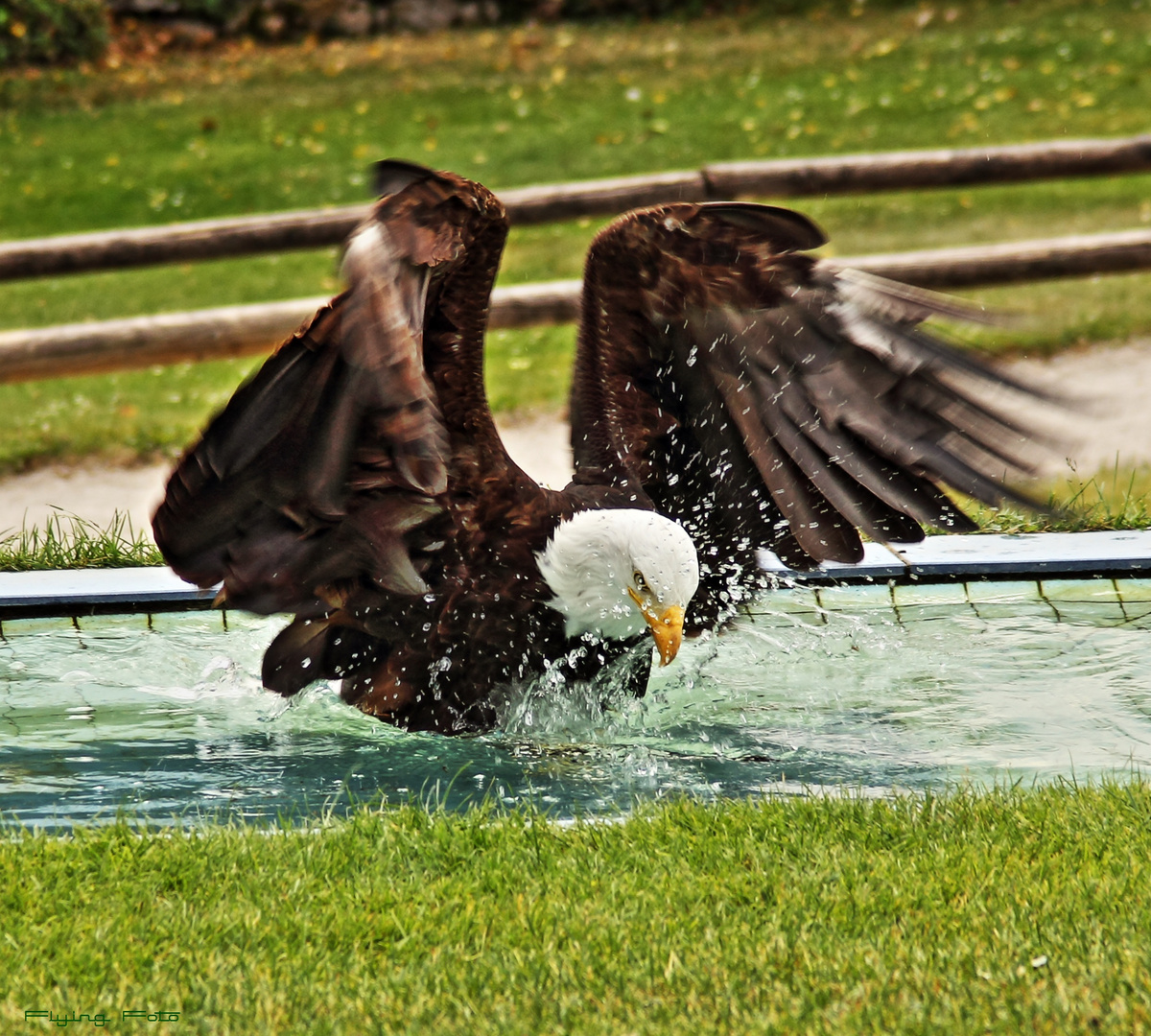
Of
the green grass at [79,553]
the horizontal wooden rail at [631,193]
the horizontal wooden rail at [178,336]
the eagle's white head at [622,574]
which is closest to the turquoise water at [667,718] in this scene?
the eagle's white head at [622,574]

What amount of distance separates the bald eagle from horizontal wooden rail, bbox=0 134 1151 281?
10.6 feet

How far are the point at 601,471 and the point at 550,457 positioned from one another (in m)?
2.87

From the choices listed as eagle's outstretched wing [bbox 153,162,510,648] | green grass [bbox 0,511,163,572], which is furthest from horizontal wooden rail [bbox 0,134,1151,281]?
eagle's outstretched wing [bbox 153,162,510,648]

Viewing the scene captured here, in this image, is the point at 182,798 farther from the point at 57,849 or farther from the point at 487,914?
the point at 487,914

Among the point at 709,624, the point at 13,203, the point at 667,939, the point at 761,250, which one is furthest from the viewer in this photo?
the point at 13,203

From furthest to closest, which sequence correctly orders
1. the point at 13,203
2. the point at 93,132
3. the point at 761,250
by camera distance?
1. the point at 93,132
2. the point at 13,203
3. the point at 761,250

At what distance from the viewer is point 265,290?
370 inches

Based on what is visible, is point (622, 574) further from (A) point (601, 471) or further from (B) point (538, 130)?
(B) point (538, 130)

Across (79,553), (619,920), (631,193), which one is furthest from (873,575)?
(631,193)

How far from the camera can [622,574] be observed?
3.16 m

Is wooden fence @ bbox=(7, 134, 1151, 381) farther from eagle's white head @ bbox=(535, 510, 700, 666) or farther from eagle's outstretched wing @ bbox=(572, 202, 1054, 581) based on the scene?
eagle's white head @ bbox=(535, 510, 700, 666)

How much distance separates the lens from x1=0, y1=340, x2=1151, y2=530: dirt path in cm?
597

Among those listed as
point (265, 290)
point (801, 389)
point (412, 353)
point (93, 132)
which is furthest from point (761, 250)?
point (93, 132)

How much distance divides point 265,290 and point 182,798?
6.71 m
